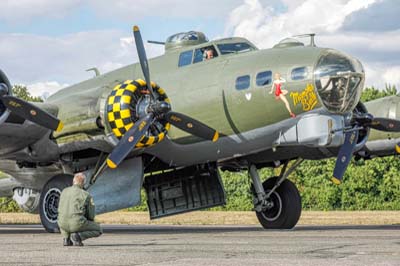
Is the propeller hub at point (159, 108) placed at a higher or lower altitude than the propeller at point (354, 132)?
higher

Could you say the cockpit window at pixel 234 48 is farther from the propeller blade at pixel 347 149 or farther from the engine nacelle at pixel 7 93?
the engine nacelle at pixel 7 93

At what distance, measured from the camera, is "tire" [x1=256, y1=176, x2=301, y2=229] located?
20.4m

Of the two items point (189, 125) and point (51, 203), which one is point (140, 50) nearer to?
point (189, 125)

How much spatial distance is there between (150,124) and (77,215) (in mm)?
4265

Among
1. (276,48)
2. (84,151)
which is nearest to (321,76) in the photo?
(276,48)

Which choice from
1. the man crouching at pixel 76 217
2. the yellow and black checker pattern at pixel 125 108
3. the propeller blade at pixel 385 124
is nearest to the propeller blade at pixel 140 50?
the yellow and black checker pattern at pixel 125 108

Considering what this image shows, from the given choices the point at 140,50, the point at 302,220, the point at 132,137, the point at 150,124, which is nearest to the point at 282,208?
the point at 150,124

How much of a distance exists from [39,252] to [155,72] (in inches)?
330

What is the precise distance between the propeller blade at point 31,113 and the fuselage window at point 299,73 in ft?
17.1

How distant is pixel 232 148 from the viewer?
18.3 m

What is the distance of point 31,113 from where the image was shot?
17.4m

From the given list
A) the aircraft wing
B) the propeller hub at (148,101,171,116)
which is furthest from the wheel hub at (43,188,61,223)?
the aircraft wing

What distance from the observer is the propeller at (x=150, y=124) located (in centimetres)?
1695

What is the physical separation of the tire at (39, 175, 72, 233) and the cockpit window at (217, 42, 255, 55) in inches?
185
